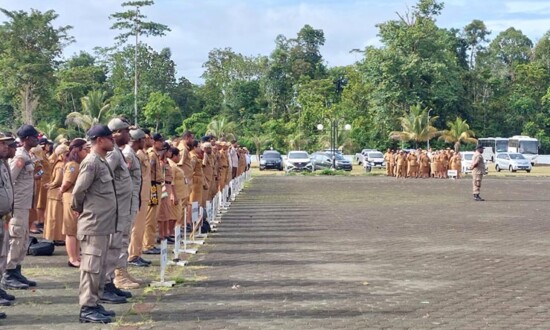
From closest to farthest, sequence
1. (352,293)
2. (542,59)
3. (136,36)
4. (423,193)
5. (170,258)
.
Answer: (352,293) < (170,258) < (423,193) < (136,36) < (542,59)

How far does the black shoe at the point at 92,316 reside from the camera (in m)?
7.62

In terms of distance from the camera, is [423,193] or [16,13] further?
[16,13]

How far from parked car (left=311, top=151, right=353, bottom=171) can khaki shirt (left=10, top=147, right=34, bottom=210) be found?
43648 millimetres

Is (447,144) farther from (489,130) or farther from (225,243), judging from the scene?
(225,243)

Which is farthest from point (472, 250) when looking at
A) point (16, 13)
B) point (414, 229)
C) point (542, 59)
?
point (542, 59)

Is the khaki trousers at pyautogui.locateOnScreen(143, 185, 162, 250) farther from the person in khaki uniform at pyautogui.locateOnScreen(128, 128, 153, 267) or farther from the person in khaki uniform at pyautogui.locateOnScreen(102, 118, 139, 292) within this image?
the person in khaki uniform at pyautogui.locateOnScreen(102, 118, 139, 292)

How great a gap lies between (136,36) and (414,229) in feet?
195

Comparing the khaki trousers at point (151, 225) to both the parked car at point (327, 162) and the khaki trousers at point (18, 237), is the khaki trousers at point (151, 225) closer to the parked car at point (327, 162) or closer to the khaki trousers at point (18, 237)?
the khaki trousers at point (18, 237)

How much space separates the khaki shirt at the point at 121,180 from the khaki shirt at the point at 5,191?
1.05 meters

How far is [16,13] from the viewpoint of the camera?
2537 inches

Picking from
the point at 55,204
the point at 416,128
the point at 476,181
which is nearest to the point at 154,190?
the point at 55,204

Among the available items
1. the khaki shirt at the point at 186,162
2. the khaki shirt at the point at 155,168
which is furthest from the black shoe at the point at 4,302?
the khaki shirt at the point at 186,162

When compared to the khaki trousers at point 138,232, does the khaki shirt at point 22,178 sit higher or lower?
higher

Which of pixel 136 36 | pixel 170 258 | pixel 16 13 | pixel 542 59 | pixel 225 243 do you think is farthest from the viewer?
pixel 542 59
